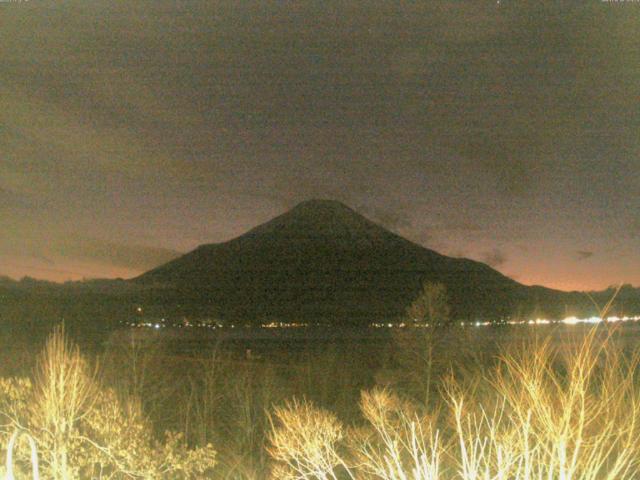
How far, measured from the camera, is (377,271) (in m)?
174

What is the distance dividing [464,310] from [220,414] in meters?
79.3

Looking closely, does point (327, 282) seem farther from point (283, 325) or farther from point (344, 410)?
point (344, 410)

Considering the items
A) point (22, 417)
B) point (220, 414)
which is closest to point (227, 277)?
point (220, 414)

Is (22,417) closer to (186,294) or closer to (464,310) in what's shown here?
(464,310)

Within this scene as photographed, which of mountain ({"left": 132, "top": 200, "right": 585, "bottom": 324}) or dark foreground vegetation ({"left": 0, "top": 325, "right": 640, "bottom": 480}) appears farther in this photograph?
mountain ({"left": 132, "top": 200, "right": 585, "bottom": 324})

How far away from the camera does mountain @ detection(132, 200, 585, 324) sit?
14300 cm

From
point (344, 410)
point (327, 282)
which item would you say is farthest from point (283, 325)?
point (344, 410)

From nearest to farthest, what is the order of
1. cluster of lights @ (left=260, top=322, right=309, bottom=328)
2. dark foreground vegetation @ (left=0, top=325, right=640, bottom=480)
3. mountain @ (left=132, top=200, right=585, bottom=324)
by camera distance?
dark foreground vegetation @ (left=0, top=325, right=640, bottom=480) → cluster of lights @ (left=260, top=322, right=309, bottom=328) → mountain @ (left=132, top=200, right=585, bottom=324)

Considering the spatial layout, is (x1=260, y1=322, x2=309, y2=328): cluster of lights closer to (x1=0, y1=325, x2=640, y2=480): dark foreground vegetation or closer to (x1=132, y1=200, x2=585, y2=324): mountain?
(x1=132, y1=200, x2=585, y2=324): mountain

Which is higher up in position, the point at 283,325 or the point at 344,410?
the point at 283,325

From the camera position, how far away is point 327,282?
6885 inches

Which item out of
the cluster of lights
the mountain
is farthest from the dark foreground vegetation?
the mountain

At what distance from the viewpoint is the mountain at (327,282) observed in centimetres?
14300

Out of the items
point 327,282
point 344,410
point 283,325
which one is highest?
point 327,282
